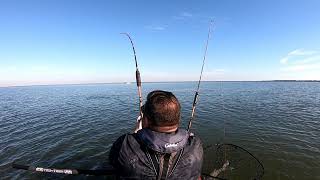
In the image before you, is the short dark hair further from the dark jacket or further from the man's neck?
the dark jacket

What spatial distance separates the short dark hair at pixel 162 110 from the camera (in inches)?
124

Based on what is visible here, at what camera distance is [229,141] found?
16906 mm

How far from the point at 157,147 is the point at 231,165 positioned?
34.2ft

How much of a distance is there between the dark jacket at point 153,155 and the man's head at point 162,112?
0.11m

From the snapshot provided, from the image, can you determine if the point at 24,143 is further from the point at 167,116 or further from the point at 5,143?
the point at 167,116

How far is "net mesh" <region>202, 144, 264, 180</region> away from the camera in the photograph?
11.1 metres

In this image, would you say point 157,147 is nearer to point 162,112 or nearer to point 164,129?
point 164,129

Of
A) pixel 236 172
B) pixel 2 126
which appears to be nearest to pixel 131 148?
pixel 236 172

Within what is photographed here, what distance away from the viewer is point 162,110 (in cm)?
314

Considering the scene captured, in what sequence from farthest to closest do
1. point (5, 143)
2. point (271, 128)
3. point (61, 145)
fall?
point (271, 128) → point (5, 143) → point (61, 145)

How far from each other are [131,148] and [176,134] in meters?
0.71

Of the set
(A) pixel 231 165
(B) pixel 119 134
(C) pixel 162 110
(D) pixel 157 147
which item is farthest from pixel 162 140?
(B) pixel 119 134

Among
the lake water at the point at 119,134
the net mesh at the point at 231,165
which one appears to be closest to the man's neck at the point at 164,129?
the net mesh at the point at 231,165

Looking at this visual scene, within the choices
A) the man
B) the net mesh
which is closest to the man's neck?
the man
